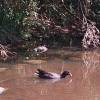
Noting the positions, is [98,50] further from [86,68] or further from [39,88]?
[39,88]

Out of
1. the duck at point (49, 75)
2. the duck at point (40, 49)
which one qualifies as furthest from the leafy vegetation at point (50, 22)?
the duck at point (49, 75)

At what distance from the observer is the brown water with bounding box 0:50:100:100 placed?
10.1 m

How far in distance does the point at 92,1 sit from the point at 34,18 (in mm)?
2816

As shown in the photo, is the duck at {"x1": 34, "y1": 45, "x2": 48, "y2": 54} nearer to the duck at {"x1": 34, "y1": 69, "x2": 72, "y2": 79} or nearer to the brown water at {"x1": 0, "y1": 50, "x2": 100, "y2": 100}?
the brown water at {"x1": 0, "y1": 50, "x2": 100, "y2": 100}

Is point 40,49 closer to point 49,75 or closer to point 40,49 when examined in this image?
point 40,49

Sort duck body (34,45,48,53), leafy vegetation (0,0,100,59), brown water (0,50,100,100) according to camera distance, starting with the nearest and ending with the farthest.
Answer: brown water (0,50,100,100) < duck body (34,45,48,53) < leafy vegetation (0,0,100,59)

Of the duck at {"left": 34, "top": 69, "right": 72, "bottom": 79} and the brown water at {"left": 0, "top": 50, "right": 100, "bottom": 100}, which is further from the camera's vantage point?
the duck at {"left": 34, "top": 69, "right": 72, "bottom": 79}

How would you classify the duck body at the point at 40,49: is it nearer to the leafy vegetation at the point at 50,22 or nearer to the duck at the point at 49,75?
the leafy vegetation at the point at 50,22

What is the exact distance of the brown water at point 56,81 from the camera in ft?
33.2

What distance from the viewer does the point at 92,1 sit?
17.5m

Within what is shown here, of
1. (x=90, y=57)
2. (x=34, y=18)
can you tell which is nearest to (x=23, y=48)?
(x=34, y=18)

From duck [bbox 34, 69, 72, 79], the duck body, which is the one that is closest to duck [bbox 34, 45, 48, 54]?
the duck body

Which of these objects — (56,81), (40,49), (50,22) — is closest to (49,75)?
(56,81)

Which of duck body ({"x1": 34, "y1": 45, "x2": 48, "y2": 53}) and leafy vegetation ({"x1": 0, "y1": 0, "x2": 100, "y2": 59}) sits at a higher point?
leafy vegetation ({"x1": 0, "y1": 0, "x2": 100, "y2": 59})
